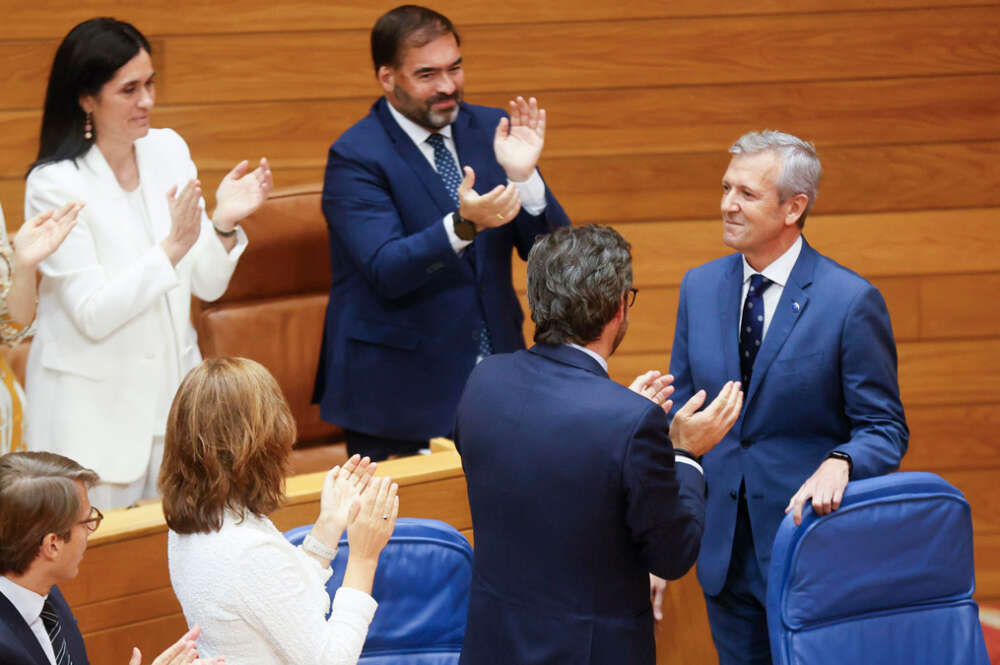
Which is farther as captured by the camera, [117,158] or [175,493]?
[117,158]

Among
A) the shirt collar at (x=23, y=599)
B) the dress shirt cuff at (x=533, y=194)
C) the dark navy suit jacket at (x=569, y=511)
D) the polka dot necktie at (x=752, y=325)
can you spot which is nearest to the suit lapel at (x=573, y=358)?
the dark navy suit jacket at (x=569, y=511)

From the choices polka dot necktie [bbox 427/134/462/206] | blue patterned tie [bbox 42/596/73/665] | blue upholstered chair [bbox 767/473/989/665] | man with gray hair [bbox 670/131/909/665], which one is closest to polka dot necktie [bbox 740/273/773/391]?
man with gray hair [bbox 670/131/909/665]

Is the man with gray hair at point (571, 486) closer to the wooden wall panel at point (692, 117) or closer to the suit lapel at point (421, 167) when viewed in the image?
the suit lapel at point (421, 167)

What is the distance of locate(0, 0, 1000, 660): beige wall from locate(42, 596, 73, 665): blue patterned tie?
217 centimetres

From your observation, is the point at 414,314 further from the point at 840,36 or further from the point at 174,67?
the point at 840,36

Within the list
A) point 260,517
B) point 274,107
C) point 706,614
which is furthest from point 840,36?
point 260,517

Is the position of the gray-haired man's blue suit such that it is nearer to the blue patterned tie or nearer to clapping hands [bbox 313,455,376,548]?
clapping hands [bbox 313,455,376,548]

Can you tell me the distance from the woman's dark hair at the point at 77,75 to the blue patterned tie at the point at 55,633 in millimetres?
1265

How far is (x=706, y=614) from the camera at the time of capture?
8.72ft

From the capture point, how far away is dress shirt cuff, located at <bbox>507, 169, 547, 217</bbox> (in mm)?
2869

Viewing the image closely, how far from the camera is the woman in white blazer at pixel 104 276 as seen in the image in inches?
104

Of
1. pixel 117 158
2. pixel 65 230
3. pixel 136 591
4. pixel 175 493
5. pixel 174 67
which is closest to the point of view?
pixel 175 493

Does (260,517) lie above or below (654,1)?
below

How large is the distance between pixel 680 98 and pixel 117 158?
6.03ft
